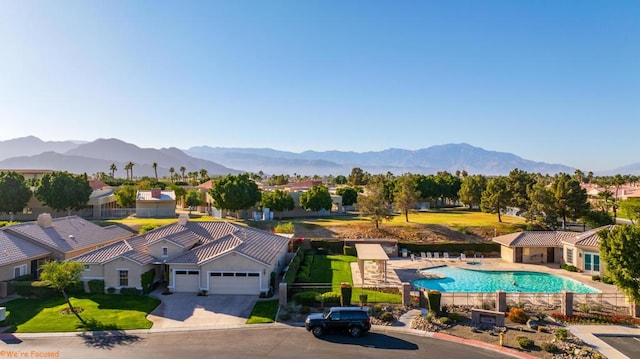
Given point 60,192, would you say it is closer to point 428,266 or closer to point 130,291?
point 130,291

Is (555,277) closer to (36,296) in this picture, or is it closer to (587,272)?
(587,272)

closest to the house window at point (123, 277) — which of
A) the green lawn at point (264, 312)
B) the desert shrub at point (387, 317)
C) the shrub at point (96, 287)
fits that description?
the shrub at point (96, 287)

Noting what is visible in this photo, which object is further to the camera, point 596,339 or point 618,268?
point 618,268

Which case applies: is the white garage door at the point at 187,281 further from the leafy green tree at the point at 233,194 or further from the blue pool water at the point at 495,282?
the leafy green tree at the point at 233,194

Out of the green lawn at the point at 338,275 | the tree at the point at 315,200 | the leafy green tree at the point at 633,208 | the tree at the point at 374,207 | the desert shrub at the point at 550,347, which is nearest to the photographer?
the desert shrub at the point at 550,347

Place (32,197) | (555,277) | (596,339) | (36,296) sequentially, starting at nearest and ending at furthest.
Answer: (596,339) → (36,296) → (555,277) → (32,197)

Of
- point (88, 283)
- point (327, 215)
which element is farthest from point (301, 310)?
Answer: point (327, 215)

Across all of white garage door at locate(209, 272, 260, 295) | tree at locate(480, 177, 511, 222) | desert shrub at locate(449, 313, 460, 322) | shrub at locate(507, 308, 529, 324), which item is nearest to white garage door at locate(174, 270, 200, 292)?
white garage door at locate(209, 272, 260, 295)
